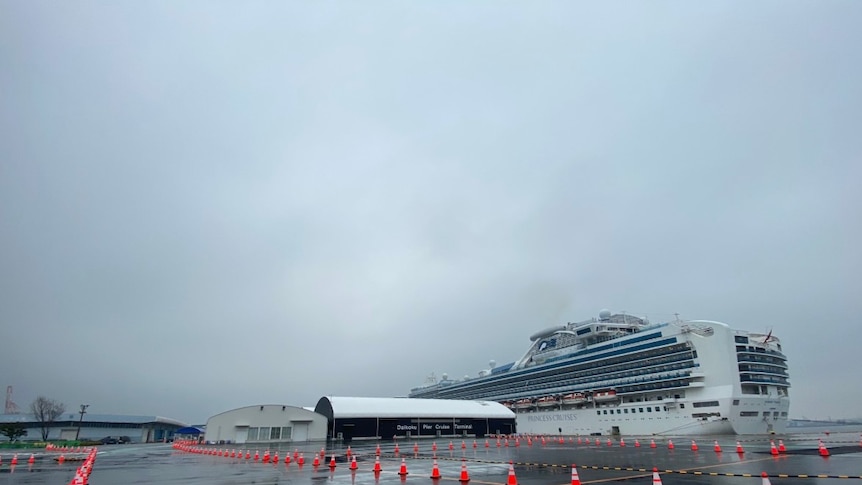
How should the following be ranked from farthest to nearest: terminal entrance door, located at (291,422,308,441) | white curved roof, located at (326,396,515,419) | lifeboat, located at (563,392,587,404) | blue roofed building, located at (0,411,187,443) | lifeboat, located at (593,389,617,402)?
blue roofed building, located at (0,411,187,443)
lifeboat, located at (563,392,587,404)
lifeboat, located at (593,389,617,402)
white curved roof, located at (326,396,515,419)
terminal entrance door, located at (291,422,308,441)

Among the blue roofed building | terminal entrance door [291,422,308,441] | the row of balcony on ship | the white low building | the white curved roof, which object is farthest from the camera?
the blue roofed building

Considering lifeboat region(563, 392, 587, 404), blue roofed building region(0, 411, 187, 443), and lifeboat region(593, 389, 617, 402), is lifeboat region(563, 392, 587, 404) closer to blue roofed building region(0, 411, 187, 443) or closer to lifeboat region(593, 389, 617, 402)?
lifeboat region(593, 389, 617, 402)

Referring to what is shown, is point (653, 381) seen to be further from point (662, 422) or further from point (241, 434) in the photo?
point (241, 434)

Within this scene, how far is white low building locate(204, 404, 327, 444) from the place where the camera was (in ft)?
163

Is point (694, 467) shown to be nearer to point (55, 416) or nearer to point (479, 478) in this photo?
point (479, 478)

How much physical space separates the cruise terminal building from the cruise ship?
1297 centimetres

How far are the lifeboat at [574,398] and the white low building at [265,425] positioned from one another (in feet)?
126

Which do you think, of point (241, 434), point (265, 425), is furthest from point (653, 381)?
point (241, 434)

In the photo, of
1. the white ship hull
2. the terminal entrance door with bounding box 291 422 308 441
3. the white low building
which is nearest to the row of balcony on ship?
the white ship hull

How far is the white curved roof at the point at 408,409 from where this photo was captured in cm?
5738

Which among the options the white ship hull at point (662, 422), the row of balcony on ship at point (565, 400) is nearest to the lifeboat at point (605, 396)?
the row of balcony on ship at point (565, 400)

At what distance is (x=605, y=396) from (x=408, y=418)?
93.0ft

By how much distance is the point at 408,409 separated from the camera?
61031 millimetres

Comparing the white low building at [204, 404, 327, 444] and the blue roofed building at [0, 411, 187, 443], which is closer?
the white low building at [204, 404, 327, 444]
